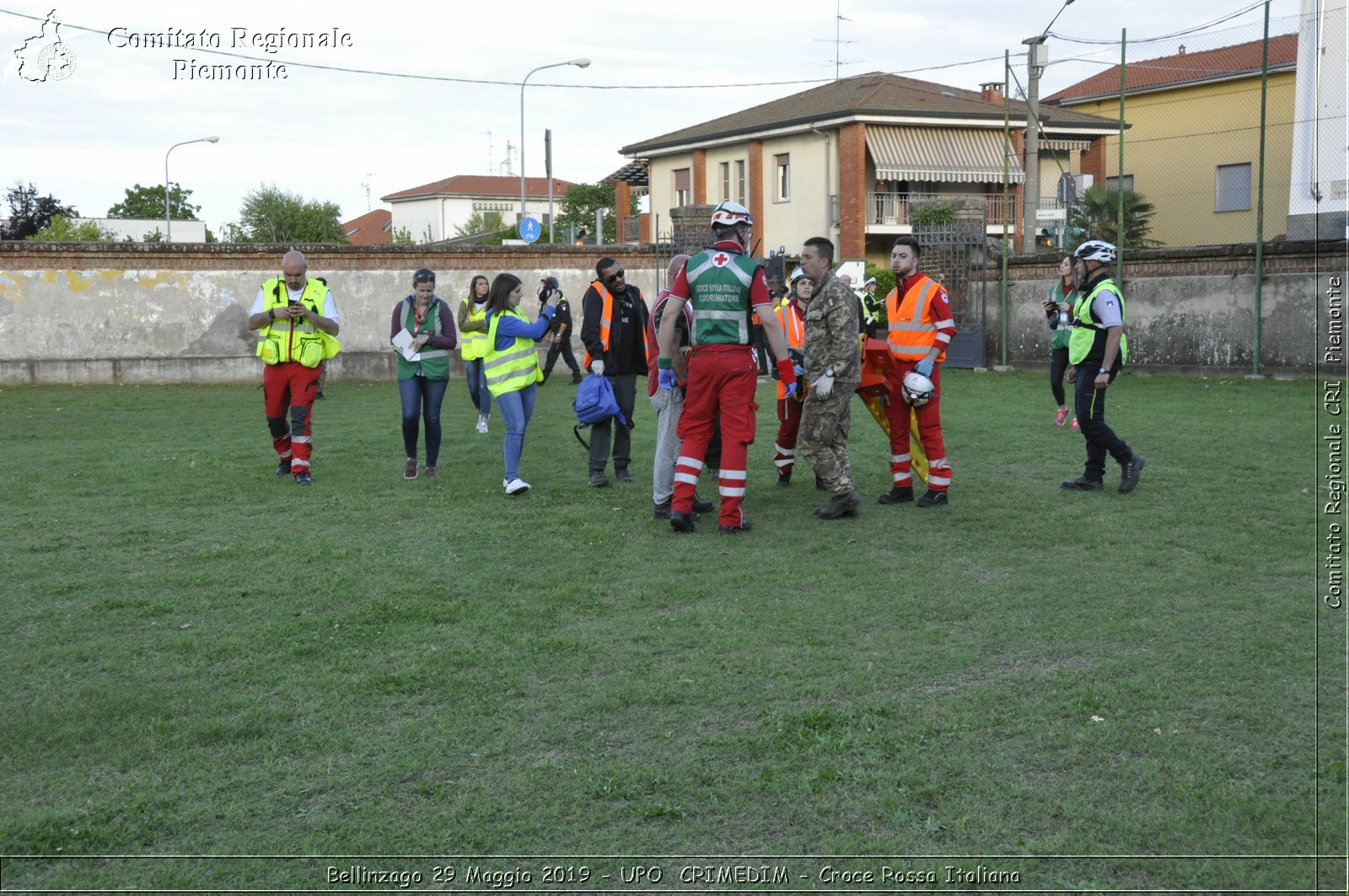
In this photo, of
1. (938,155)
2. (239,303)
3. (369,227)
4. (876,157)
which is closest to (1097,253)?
(239,303)

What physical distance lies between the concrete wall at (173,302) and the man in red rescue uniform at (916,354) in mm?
15052

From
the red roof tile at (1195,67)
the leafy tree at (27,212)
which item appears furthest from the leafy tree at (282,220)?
the red roof tile at (1195,67)

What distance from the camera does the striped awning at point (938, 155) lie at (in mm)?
41625

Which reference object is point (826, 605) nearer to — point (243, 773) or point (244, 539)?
point (243, 773)

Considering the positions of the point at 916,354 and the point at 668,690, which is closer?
the point at 668,690

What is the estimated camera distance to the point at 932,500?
9.14 metres

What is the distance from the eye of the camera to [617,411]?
10.3 meters

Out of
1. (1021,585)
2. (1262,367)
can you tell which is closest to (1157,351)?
(1262,367)

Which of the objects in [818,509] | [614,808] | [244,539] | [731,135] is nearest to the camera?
[614,808]

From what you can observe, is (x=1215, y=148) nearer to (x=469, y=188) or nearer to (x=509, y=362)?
(x=509, y=362)

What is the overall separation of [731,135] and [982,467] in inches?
1459

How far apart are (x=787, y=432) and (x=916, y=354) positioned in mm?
1476

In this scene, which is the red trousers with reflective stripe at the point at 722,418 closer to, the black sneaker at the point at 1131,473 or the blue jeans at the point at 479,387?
the black sneaker at the point at 1131,473

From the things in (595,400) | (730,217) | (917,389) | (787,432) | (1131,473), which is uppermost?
(730,217)
